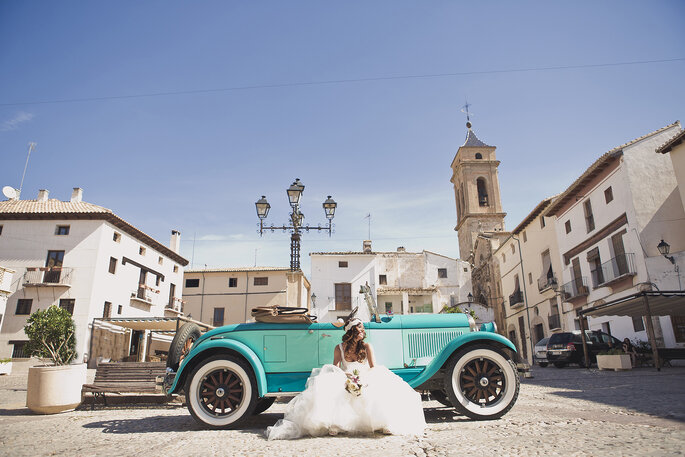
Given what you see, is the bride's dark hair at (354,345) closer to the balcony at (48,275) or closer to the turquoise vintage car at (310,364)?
the turquoise vintage car at (310,364)

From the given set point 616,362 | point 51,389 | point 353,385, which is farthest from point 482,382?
point 616,362

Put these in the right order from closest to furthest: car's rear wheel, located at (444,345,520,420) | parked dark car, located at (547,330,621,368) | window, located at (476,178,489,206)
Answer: car's rear wheel, located at (444,345,520,420) < parked dark car, located at (547,330,621,368) < window, located at (476,178,489,206)

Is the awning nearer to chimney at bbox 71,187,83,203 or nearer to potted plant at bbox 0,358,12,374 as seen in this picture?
potted plant at bbox 0,358,12,374

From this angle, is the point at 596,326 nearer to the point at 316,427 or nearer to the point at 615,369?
the point at 615,369

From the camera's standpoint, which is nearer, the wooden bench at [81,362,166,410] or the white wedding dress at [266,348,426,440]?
the white wedding dress at [266,348,426,440]

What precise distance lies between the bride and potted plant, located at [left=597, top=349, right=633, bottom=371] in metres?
12.0

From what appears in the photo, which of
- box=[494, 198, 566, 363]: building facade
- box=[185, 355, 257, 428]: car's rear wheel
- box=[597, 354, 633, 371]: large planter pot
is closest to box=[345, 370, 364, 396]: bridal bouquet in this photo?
box=[185, 355, 257, 428]: car's rear wheel

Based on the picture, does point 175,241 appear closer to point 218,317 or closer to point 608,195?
point 218,317

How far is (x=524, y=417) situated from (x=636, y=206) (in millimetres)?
17323

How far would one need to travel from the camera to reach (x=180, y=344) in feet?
19.1

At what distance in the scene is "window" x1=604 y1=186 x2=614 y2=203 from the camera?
2036 centimetres

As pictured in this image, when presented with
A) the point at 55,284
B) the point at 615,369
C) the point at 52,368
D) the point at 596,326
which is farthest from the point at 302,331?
the point at 55,284

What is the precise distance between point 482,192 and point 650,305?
34302mm

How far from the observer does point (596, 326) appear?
21500 millimetres
